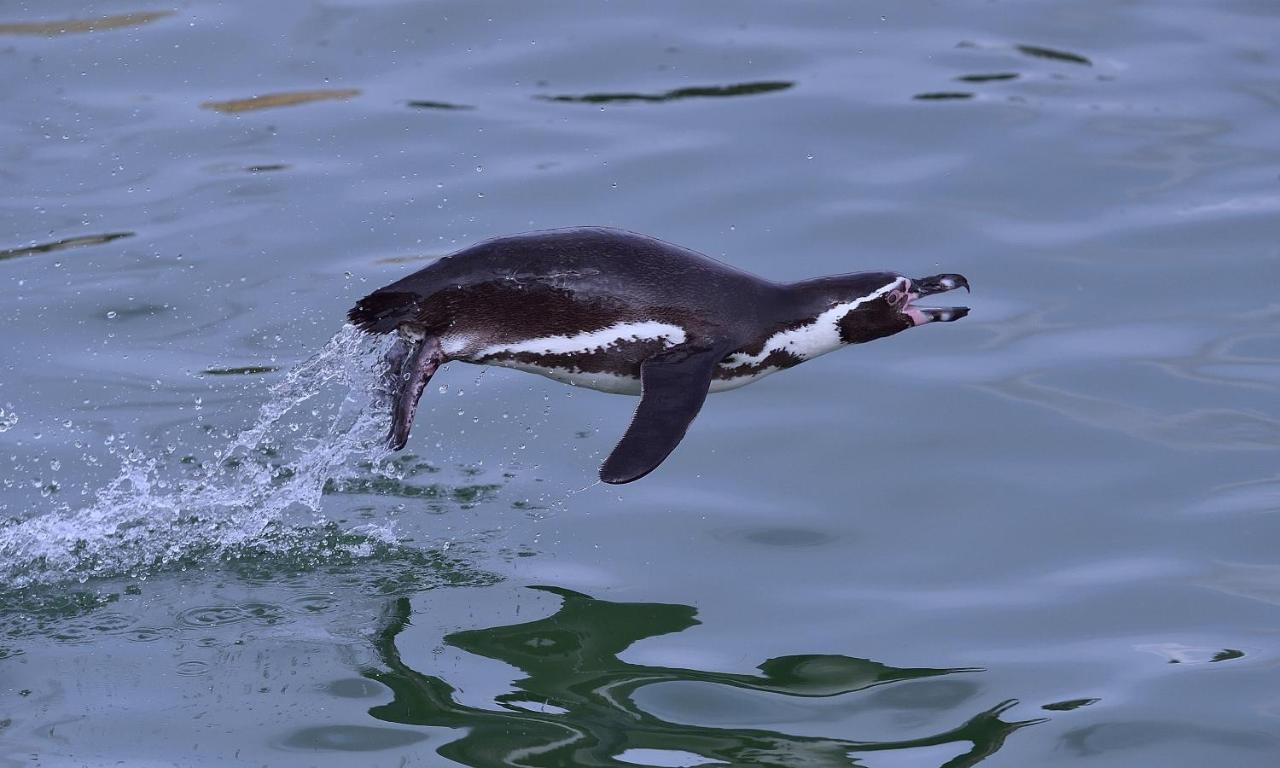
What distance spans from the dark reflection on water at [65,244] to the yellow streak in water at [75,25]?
9.29ft

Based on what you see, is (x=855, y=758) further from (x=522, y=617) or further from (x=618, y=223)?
(x=618, y=223)

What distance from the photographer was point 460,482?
288 inches

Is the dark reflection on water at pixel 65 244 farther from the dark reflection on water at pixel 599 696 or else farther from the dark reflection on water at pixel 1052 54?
the dark reflection on water at pixel 1052 54

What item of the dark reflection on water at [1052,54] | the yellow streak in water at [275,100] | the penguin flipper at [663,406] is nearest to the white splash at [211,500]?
Answer: the penguin flipper at [663,406]

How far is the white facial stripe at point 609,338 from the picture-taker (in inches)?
237

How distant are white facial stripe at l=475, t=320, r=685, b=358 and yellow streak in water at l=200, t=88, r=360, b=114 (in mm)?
5706

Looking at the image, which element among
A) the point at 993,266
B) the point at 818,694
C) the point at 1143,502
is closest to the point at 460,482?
the point at 818,694

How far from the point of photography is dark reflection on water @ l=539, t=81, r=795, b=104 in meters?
11.4

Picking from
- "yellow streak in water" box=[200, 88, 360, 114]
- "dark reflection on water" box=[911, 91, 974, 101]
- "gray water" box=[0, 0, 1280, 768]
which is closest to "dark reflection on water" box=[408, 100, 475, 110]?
"gray water" box=[0, 0, 1280, 768]

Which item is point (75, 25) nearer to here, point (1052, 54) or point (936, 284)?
point (1052, 54)

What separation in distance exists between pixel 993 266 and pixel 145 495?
443 cm

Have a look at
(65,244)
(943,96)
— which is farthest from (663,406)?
(943,96)

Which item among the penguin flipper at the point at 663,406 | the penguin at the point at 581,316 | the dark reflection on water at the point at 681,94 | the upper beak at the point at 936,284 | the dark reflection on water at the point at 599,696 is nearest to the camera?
the dark reflection on water at the point at 599,696

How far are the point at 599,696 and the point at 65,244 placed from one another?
5304mm
